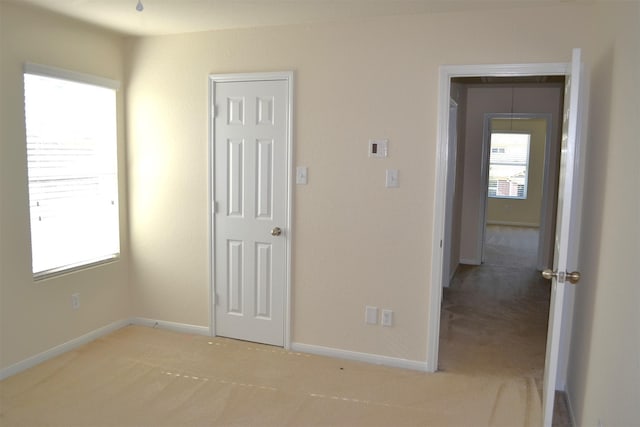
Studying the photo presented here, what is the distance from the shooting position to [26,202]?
3.34 meters

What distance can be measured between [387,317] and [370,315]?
0.12 meters

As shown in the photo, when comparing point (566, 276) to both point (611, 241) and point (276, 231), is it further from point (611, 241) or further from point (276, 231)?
point (276, 231)

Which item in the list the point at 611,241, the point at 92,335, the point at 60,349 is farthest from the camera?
the point at 92,335

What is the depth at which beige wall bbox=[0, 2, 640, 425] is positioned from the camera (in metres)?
3.08

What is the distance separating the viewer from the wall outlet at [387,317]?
357 centimetres

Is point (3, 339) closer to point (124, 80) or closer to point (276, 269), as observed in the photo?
point (276, 269)

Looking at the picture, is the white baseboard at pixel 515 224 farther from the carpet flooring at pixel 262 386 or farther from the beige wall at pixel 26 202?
the beige wall at pixel 26 202

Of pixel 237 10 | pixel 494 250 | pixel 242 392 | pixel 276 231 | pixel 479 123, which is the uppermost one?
pixel 237 10

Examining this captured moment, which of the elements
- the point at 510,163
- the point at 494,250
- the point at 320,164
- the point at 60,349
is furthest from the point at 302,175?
the point at 510,163

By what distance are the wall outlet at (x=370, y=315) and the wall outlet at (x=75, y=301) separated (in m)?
2.15

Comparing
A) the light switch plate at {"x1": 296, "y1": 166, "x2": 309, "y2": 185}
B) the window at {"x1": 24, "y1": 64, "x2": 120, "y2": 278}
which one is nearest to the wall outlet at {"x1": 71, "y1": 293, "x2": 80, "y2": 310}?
the window at {"x1": 24, "y1": 64, "x2": 120, "y2": 278}

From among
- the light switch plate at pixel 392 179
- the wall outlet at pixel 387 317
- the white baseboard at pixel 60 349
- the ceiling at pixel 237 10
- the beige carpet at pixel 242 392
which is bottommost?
the beige carpet at pixel 242 392

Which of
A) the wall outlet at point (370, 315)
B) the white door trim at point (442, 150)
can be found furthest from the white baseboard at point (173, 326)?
the white door trim at point (442, 150)

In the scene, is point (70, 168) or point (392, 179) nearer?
point (392, 179)
